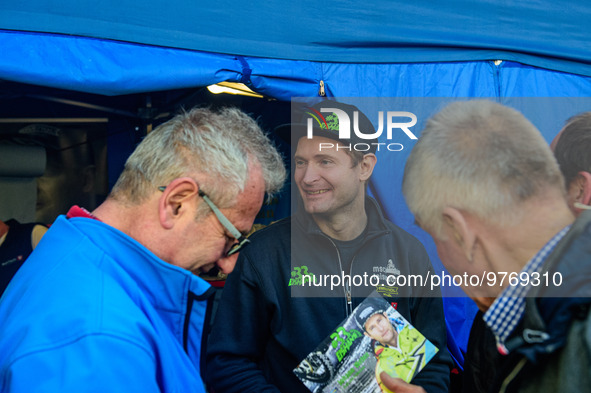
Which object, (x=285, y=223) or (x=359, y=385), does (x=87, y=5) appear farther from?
(x=359, y=385)

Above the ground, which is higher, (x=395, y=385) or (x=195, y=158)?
(x=195, y=158)

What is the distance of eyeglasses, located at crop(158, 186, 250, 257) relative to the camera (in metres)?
1.20

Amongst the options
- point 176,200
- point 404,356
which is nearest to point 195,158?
point 176,200

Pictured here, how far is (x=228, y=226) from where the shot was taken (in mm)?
1254

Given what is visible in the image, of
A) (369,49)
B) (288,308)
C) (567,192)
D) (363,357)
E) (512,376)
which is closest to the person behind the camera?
(512,376)

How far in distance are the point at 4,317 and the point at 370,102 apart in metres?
1.79

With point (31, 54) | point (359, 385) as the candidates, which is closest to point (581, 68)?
point (359, 385)

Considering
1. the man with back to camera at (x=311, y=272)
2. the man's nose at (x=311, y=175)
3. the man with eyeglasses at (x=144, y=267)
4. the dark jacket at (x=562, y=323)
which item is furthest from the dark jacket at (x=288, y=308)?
the dark jacket at (x=562, y=323)

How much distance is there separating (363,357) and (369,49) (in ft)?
4.84

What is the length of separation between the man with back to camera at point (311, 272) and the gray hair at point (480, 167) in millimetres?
706

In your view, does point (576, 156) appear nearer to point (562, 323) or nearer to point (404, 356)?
point (404, 356)

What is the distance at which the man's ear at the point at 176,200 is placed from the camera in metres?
1.15

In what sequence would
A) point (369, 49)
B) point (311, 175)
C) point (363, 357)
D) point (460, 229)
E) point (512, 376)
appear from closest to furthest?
1. point (512, 376)
2. point (460, 229)
3. point (363, 357)
4. point (311, 175)
5. point (369, 49)

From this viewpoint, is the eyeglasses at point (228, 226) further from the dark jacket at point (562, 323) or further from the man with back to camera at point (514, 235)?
the dark jacket at point (562, 323)
